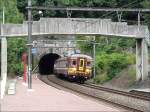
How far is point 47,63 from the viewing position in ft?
351

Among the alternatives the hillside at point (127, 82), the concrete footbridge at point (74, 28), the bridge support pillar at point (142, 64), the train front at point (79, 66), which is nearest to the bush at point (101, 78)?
the hillside at point (127, 82)

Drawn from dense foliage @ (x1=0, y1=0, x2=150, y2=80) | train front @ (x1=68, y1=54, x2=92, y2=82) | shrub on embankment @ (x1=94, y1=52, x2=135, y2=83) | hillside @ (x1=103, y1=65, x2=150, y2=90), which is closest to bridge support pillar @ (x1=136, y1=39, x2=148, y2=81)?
hillside @ (x1=103, y1=65, x2=150, y2=90)

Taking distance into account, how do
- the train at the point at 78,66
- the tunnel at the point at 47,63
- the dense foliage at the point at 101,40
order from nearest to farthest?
the train at the point at 78,66 < the dense foliage at the point at 101,40 < the tunnel at the point at 47,63

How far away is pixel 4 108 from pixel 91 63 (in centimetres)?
4396

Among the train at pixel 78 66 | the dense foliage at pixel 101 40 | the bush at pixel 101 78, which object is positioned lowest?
the bush at pixel 101 78

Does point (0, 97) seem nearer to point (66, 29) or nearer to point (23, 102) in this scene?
point (23, 102)

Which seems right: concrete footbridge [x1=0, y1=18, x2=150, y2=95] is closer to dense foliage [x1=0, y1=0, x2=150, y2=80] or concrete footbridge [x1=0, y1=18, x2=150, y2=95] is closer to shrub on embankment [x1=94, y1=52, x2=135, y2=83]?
dense foliage [x1=0, y1=0, x2=150, y2=80]

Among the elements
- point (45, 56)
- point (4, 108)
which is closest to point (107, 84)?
point (45, 56)

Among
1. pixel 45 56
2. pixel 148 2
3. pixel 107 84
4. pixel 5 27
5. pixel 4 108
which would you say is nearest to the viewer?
pixel 4 108

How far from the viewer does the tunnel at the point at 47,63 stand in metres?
103

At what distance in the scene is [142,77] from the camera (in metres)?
59.1

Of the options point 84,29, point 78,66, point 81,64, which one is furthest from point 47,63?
point 84,29

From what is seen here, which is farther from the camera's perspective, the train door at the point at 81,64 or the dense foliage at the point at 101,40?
the dense foliage at the point at 101,40

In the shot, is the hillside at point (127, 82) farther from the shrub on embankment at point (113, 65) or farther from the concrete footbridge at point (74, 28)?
the concrete footbridge at point (74, 28)
